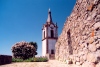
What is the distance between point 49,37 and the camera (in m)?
30.9

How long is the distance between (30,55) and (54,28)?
1765 centimetres

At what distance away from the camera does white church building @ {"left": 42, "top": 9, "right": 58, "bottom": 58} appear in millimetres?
30375

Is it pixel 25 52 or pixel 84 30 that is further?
pixel 25 52

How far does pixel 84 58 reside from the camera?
13.2 feet

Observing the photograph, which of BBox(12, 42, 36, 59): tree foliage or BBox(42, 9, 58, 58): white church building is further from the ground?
BBox(42, 9, 58, 58): white church building

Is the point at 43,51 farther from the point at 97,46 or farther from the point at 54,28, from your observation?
the point at 97,46

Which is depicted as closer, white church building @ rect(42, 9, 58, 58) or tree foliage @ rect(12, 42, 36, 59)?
tree foliage @ rect(12, 42, 36, 59)

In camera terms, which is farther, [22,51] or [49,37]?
[49,37]

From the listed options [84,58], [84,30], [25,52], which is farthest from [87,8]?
[25,52]

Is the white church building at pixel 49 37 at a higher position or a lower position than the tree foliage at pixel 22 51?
higher

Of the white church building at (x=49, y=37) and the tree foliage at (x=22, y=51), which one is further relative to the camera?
the white church building at (x=49, y=37)

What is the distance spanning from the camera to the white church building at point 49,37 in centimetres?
3038

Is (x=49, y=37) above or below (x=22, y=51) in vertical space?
above

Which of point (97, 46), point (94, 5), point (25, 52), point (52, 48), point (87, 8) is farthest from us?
point (52, 48)
